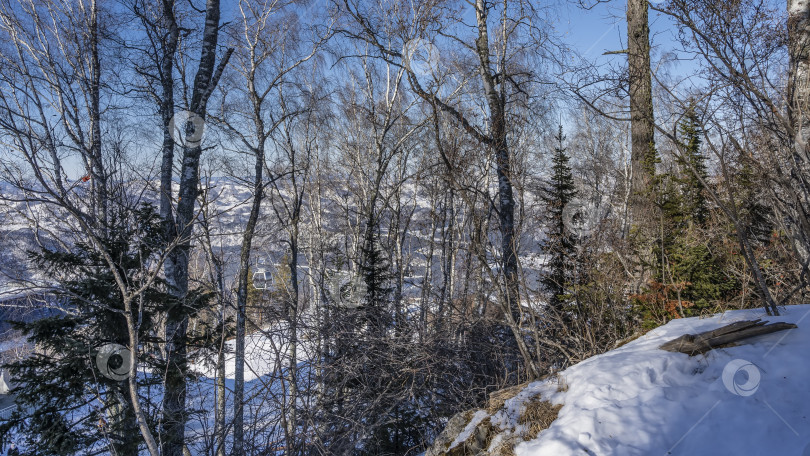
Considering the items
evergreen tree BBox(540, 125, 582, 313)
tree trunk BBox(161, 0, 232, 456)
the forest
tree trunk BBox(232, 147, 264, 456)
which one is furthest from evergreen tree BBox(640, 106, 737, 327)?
tree trunk BBox(161, 0, 232, 456)

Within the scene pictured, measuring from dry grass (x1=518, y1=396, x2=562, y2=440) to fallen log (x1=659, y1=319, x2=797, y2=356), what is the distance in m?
0.97

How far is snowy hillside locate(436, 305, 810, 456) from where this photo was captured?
2172 millimetres

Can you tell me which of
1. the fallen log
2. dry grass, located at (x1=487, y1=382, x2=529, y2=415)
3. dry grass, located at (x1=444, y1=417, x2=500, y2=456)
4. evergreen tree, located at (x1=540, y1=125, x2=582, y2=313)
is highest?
evergreen tree, located at (x1=540, y1=125, x2=582, y2=313)

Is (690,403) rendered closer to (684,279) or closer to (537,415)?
(537,415)

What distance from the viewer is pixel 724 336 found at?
2824 millimetres

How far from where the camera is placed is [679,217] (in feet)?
23.1

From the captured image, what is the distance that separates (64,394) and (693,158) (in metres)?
12.0

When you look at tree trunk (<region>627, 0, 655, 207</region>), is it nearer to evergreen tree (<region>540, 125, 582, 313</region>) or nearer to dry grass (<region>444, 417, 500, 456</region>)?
evergreen tree (<region>540, 125, 582, 313</region>)

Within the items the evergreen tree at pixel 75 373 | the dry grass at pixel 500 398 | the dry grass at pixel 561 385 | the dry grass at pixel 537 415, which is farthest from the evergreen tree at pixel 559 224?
the evergreen tree at pixel 75 373

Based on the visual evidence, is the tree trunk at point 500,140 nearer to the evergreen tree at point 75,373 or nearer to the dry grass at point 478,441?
the dry grass at point 478,441

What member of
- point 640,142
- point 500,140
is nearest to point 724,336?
point 500,140

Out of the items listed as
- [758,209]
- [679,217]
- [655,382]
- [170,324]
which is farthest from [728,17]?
[170,324]

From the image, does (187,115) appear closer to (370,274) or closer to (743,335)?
(370,274)

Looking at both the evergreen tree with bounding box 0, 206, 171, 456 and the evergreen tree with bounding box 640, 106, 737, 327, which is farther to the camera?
the evergreen tree with bounding box 640, 106, 737, 327
